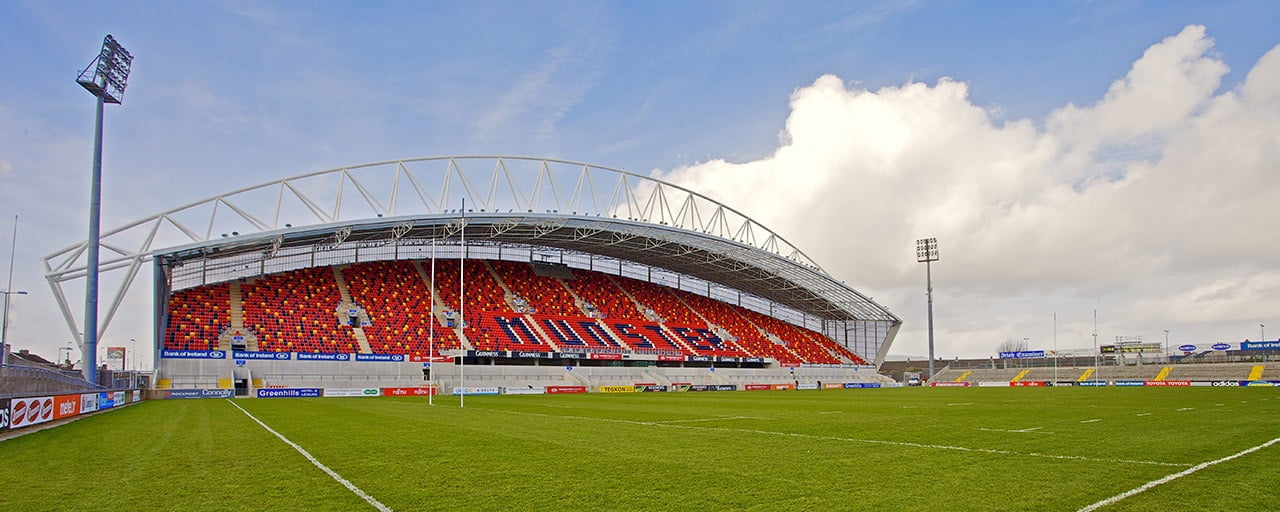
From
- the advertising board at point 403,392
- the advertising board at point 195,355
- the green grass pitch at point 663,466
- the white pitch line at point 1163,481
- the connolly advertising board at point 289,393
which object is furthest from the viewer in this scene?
the advertising board at point 403,392

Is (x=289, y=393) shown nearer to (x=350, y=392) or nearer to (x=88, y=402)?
(x=350, y=392)

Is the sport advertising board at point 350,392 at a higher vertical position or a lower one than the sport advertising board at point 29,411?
lower

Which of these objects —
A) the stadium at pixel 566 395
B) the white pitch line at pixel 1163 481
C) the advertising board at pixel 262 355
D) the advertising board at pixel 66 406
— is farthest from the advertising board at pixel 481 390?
the white pitch line at pixel 1163 481

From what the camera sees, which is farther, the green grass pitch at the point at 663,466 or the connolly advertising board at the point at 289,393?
the connolly advertising board at the point at 289,393

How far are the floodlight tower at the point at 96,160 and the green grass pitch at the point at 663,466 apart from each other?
15.8 meters

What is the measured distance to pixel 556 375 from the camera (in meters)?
59.5

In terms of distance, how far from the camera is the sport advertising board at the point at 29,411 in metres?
18.9

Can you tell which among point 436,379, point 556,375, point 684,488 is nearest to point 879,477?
point 684,488

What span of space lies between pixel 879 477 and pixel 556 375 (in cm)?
5056

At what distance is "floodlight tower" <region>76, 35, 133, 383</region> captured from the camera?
33156mm

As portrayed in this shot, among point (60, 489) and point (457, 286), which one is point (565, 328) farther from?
point (60, 489)

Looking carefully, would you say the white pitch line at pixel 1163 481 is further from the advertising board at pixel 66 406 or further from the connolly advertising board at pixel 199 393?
the connolly advertising board at pixel 199 393

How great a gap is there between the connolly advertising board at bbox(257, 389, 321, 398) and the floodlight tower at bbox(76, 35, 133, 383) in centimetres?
Result: 1251

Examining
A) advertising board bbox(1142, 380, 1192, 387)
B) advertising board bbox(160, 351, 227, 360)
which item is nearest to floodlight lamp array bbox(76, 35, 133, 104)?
advertising board bbox(160, 351, 227, 360)
